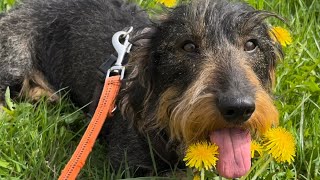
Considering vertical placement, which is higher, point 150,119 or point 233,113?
point 233,113

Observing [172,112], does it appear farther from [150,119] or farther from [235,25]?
[235,25]

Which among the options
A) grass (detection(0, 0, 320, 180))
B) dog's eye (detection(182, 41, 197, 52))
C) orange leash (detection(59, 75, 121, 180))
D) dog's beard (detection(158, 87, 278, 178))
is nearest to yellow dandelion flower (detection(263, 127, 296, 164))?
dog's beard (detection(158, 87, 278, 178))

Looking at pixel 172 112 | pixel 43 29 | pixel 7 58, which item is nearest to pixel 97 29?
pixel 43 29

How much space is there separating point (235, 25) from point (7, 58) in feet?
7.67

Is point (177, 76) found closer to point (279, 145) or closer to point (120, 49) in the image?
point (120, 49)

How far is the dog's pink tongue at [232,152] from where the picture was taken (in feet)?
10.4

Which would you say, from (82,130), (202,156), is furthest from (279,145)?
(82,130)

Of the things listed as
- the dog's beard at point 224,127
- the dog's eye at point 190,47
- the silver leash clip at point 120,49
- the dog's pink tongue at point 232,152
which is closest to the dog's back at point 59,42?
the silver leash clip at point 120,49

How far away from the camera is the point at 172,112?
11.2 ft

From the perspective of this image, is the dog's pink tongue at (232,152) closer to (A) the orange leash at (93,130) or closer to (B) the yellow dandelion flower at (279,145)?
(B) the yellow dandelion flower at (279,145)

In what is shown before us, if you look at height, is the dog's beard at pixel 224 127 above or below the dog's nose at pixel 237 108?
below

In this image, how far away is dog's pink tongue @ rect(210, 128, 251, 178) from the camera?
10.4ft

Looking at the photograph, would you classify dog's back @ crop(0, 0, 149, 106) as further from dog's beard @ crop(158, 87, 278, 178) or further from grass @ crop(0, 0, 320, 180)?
dog's beard @ crop(158, 87, 278, 178)

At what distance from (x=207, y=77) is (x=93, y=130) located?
68cm
